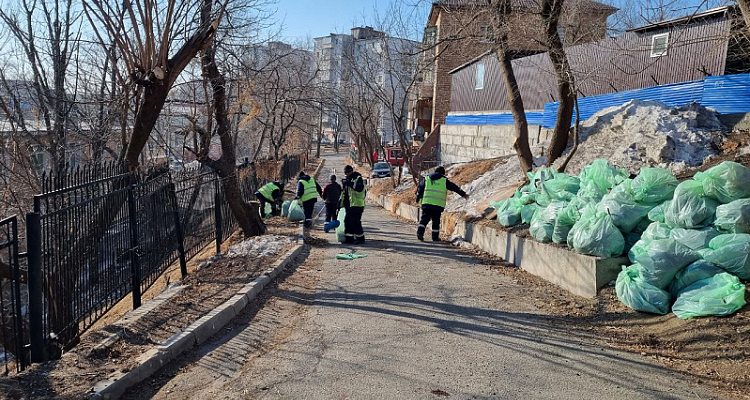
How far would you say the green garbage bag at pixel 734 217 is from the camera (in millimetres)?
5141

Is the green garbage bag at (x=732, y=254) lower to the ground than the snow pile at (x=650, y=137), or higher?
lower

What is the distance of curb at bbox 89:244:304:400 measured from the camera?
3.94m

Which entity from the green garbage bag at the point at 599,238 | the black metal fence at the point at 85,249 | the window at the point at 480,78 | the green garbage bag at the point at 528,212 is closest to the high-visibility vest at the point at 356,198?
the black metal fence at the point at 85,249

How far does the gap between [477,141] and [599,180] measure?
16.4m

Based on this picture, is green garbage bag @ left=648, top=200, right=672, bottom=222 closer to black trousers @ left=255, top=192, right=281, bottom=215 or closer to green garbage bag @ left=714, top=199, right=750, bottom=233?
green garbage bag @ left=714, top=199, right=750, bottom=233

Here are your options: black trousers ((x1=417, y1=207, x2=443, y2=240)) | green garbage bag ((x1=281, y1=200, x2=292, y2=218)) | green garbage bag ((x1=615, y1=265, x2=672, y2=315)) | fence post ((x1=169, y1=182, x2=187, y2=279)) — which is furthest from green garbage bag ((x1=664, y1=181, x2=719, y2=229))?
green garbage bag ((x1=281, y1=200, x2=292, y2=218))

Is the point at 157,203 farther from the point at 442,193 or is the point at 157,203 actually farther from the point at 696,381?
the point at 696,381

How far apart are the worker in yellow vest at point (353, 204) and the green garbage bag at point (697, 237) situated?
237 inches

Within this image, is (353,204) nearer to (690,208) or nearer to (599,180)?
(599,180)

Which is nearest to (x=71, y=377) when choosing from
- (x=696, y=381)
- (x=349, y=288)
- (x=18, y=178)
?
(x=349, y=288)

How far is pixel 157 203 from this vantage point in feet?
24.4

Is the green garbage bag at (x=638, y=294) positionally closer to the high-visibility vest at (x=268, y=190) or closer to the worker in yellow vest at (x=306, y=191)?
the worker in yellow vest at (x=306, y=191)

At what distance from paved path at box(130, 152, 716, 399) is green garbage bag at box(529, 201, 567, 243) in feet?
2.86

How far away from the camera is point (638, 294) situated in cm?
533
